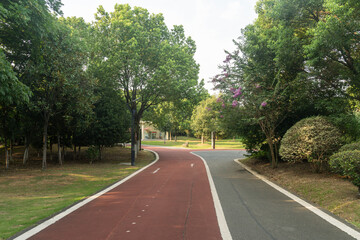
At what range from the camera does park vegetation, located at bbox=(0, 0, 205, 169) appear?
14742 mm

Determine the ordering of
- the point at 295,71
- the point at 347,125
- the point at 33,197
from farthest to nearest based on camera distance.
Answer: the point at 295,71
the point at 347,125
the point at 33,197

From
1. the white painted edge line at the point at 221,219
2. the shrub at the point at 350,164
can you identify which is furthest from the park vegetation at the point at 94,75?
the shrub at the point at 350,164

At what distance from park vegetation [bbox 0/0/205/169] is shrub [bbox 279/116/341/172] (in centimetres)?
1191

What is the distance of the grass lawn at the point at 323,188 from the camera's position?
661cm

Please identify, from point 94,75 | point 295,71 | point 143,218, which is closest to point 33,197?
point 143,218

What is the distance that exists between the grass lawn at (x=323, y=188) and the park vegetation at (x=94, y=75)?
1227 cm

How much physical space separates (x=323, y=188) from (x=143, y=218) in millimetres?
7160

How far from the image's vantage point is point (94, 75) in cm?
2072

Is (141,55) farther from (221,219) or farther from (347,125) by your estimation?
(221,219)

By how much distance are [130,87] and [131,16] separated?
21.4 ft

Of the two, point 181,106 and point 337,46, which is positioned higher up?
point 337,46

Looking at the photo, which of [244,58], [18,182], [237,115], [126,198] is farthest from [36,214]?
[244,58]

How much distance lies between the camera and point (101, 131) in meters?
20.3

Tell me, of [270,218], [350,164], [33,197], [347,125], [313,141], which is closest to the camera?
[270,218]
